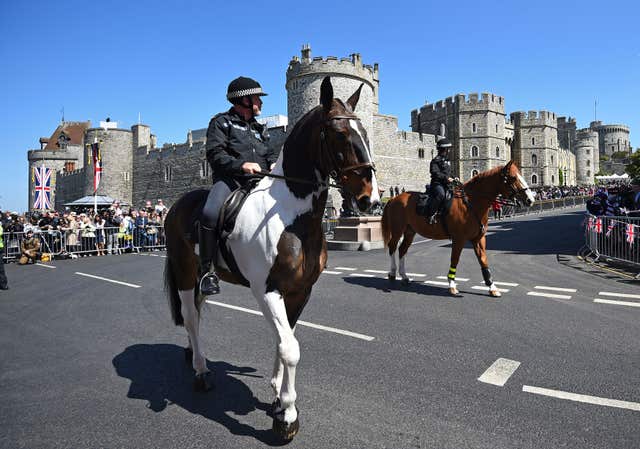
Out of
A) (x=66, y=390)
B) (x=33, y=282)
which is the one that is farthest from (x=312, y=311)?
(x=33, y=282)

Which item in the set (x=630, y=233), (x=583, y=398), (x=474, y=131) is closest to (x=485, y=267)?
(x=583, y=398)

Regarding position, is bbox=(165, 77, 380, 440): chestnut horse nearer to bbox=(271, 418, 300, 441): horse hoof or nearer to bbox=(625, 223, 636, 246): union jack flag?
bbox=(271, 418, 300, 441): horse hoof

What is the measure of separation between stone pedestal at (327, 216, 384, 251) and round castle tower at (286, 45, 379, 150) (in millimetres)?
24224

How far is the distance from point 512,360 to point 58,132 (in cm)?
9534

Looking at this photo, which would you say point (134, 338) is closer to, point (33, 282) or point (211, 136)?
point (211, 136)

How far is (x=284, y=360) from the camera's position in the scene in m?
2.84

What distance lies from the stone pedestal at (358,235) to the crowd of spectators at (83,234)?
28.8 ft

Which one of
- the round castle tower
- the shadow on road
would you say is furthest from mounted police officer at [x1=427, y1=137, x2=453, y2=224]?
the round castle tower

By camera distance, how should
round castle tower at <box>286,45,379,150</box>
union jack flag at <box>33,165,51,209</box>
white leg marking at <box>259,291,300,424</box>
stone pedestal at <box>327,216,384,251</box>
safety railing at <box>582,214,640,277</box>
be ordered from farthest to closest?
1. round castle tower at <box>286,45,379,150</box>
2. union jack flag at <box>33,165,51,209</box>
3. stone pedestal at <box>327,216,384,251</box>
4. safety railing at <box>582,214,640,277</box>
5. white leg marking at <box>259,291,300,424</box>

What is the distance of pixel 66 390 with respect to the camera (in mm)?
3668

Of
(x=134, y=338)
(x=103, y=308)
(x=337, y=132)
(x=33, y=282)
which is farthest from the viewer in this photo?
(x=33, y=282)

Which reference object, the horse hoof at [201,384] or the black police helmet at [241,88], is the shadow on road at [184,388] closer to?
the horse hoof at [201,384]

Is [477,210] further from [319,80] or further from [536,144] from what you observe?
[536,144]

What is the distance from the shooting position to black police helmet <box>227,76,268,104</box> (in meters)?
3.51
